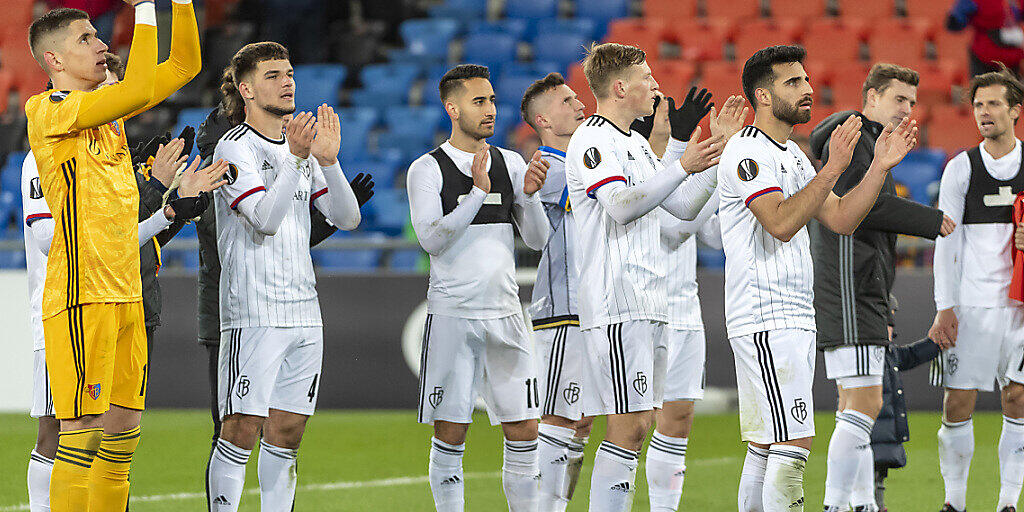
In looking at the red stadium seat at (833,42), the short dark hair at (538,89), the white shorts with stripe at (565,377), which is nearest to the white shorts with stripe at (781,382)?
the white shorts with stripe at (565,377)

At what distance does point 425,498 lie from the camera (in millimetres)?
7301

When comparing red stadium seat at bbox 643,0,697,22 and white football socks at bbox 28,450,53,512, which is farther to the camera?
red stadium seat at bbox 643,0,697,22

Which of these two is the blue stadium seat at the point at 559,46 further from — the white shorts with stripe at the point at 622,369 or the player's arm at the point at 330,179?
the white shorts with stripe at the point at 622,369

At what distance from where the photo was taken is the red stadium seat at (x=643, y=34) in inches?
597

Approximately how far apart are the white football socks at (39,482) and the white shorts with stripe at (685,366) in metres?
3.00

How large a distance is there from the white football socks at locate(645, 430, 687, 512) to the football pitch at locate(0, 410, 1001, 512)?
848mm

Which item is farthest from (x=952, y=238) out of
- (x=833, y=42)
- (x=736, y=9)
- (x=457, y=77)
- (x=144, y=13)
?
(x=736, y=9)

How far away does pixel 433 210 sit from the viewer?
18.2 feet

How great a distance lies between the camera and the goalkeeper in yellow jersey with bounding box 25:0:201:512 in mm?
4559

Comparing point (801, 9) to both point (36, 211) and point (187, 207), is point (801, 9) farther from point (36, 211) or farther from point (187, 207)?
point (36, 211)

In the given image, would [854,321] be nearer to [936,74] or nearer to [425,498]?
[425,498]

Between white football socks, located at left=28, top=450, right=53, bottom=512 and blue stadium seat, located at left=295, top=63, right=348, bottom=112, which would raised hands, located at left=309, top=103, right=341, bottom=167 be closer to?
white football socks, located at left=28, top=450, right=53, bottom=512

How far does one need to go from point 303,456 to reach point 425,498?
1.94 m

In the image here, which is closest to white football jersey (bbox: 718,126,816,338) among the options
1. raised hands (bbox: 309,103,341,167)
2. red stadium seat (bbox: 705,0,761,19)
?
raised hands (bbox: 309,103,341,167)
